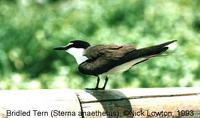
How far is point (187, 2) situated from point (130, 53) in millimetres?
5314

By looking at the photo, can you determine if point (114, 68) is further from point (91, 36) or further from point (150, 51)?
point (91, 36)

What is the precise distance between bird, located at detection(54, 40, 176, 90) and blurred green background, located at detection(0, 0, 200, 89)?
7.07ft

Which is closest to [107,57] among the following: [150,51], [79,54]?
[79,54]

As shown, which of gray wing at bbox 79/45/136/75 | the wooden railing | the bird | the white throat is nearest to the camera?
the wooden railing

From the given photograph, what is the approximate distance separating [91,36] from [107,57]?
144 inches

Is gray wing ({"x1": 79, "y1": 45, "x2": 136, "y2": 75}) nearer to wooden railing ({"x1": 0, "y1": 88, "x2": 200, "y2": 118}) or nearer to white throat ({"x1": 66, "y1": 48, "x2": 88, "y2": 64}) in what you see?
white throat ({"x1": 66, "y1": 48, "x2": 88, "y2": 64})

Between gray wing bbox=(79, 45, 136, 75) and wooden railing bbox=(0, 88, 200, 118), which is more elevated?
gray wing bbox=(79, 45, 136, 75)

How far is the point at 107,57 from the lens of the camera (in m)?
4.04

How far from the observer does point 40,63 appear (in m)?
7.38

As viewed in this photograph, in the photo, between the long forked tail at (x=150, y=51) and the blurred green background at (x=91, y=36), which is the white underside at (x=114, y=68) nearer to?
the long forked tail at (x=150, y=51)

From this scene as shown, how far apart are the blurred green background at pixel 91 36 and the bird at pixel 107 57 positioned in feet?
7.07

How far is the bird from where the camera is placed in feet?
12.7

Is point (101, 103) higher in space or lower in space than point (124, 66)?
lower

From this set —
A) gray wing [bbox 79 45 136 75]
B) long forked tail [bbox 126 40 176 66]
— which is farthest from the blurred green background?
long forked tail [bbox 126 40 176 66]
